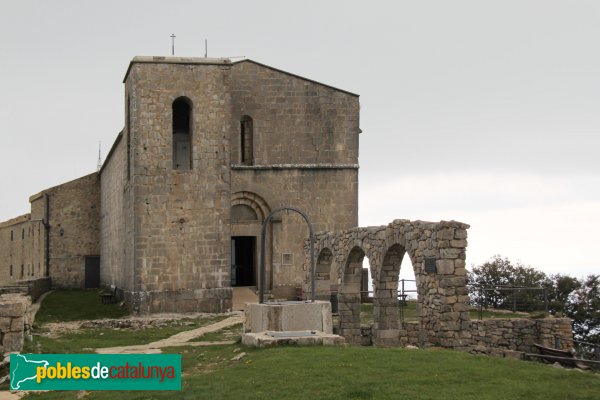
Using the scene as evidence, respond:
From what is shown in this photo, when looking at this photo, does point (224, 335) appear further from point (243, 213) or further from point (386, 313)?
point (243, 213)

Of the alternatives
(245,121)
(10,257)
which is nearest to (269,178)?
(245,121)

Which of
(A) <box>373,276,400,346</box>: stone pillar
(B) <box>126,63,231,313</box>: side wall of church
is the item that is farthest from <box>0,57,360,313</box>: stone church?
(A) <box>373,276,400,346</box>: stone pillar

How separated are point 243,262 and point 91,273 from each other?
10.2m

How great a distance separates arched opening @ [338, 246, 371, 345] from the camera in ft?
78.3

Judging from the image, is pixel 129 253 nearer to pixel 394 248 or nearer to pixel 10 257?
pixel 394 248

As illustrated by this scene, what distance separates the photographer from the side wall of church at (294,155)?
3334cm

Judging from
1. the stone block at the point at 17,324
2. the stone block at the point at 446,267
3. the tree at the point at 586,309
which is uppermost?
the stone block at the point at 446,267

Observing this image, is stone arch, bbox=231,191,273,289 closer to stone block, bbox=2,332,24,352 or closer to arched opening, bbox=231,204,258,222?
arched opening, bbox=231,204,258,222

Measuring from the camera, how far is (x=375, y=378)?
11992mm

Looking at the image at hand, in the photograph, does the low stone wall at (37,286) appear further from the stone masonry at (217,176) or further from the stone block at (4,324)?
the stone block at (4,324)

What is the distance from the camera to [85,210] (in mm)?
42031

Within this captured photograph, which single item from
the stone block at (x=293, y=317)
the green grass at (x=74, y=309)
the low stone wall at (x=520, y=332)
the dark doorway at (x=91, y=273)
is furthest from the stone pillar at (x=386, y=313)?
the dark doorway at (x=91, y=273)

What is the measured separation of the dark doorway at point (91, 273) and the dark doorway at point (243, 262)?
9321mm

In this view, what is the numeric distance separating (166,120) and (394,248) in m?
11.4
